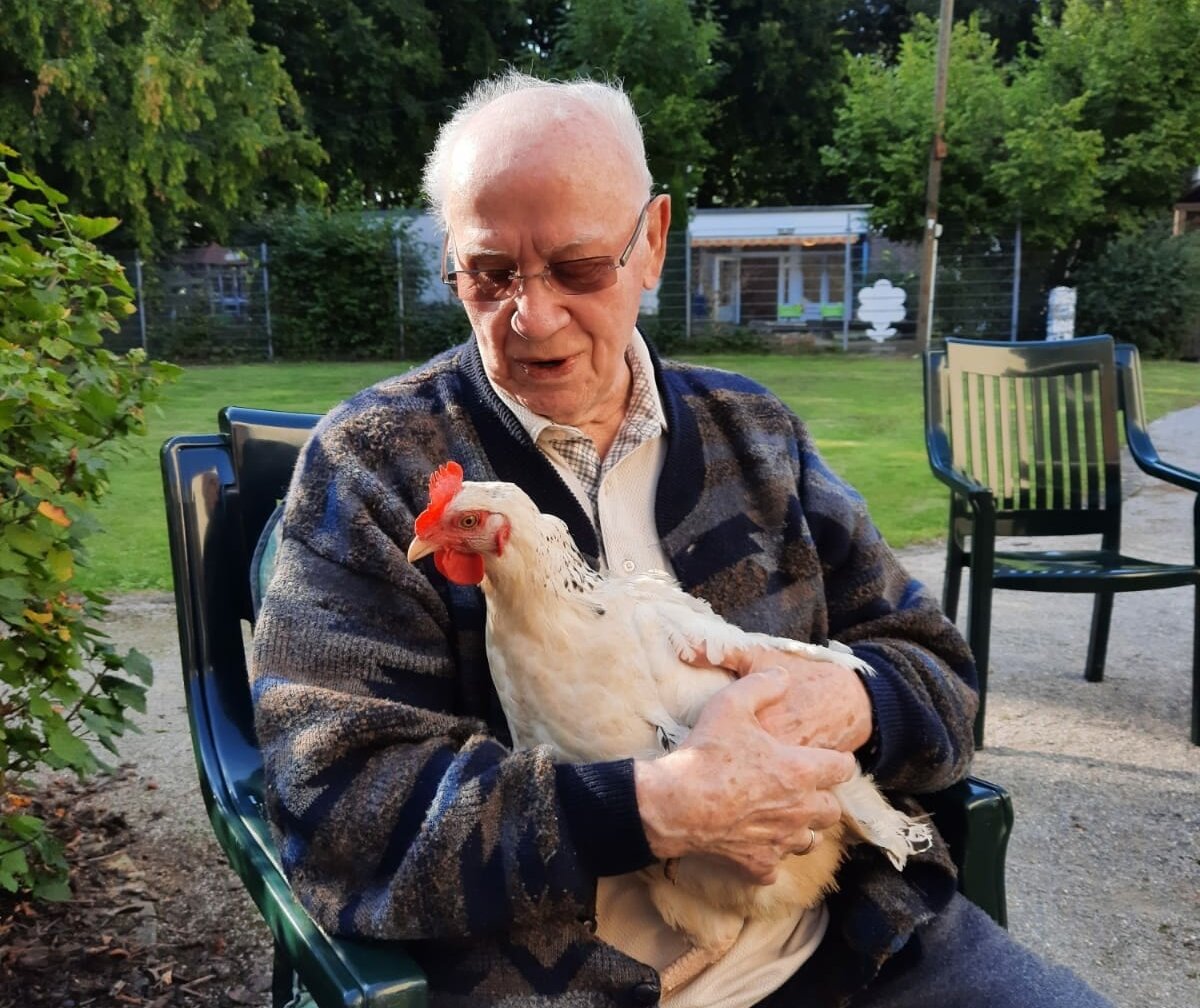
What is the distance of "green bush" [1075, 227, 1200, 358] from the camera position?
19062 millimetres

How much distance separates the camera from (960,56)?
21.9 metres

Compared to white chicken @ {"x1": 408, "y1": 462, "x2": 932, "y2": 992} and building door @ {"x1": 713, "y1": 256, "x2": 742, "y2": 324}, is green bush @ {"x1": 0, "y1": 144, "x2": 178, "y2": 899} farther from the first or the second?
building door @ {"x1": 713, "y1": 256, "x2": 742, "y2": 324}

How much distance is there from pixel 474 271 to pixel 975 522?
2.46 meters

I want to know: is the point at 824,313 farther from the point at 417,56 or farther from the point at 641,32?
the point at 417,56

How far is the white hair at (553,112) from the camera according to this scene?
175 centimetres

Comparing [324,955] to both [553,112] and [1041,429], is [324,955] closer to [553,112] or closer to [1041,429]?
[553,112]

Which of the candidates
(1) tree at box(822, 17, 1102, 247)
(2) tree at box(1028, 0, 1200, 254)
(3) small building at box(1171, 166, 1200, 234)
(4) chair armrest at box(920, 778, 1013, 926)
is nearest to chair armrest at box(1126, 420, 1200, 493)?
(4) chair armrest at box(920, 778, 1013, 926)

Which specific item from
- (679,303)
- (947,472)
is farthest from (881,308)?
(947,472)

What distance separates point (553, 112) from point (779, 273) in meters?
20.5

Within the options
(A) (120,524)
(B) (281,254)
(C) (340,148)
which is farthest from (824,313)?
(A) (120,524)

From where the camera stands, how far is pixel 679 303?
67.2ft

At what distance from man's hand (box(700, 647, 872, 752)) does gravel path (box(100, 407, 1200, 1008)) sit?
1561mm

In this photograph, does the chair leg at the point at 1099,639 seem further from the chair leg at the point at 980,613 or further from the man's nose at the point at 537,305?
the man's nose at the point at 537,305

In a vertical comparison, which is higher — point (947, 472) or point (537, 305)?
point (537, 305)
